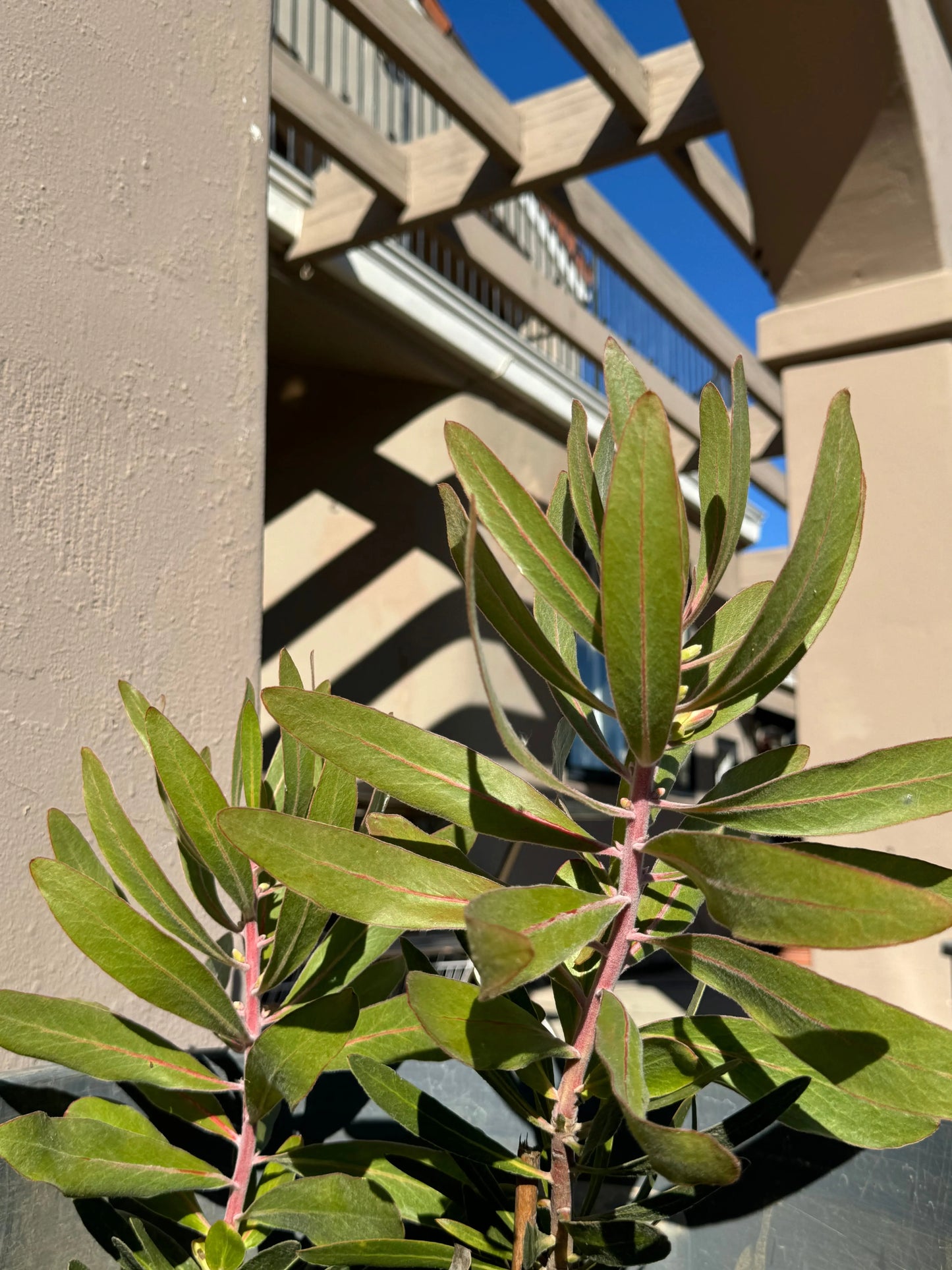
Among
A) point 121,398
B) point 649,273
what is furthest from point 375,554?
point 121,398

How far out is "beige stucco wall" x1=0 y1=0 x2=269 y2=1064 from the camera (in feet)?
2.90

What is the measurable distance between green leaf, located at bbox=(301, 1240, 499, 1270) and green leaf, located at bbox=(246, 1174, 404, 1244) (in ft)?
0.07

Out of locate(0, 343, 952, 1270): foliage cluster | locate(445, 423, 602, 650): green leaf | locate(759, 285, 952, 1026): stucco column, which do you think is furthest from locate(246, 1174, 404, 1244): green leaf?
locate(759, 285, 952, 1026): stucco column

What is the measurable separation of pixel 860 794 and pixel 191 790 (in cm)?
39

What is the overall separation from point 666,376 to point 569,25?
11.5 ft

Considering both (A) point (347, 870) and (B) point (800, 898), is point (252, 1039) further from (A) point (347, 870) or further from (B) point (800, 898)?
(B) point (800, 898)

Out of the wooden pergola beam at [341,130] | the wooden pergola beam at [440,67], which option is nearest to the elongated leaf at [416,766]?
the wooden pergola beam at [440,67]

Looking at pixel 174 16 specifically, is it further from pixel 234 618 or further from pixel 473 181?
pixel 473 181

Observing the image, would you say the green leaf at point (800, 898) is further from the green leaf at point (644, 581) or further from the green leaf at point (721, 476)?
the green leaf at point (721, 476)

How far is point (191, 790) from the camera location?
2.03 feet

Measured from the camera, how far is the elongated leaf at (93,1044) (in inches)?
23.1

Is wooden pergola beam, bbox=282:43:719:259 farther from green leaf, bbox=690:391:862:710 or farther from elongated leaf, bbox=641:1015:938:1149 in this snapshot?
elongated leaf, bbox=641:1015:938:1149

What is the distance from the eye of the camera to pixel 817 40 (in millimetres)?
2307

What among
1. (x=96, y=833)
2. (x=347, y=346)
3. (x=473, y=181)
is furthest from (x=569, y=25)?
(x=96, y=833)
